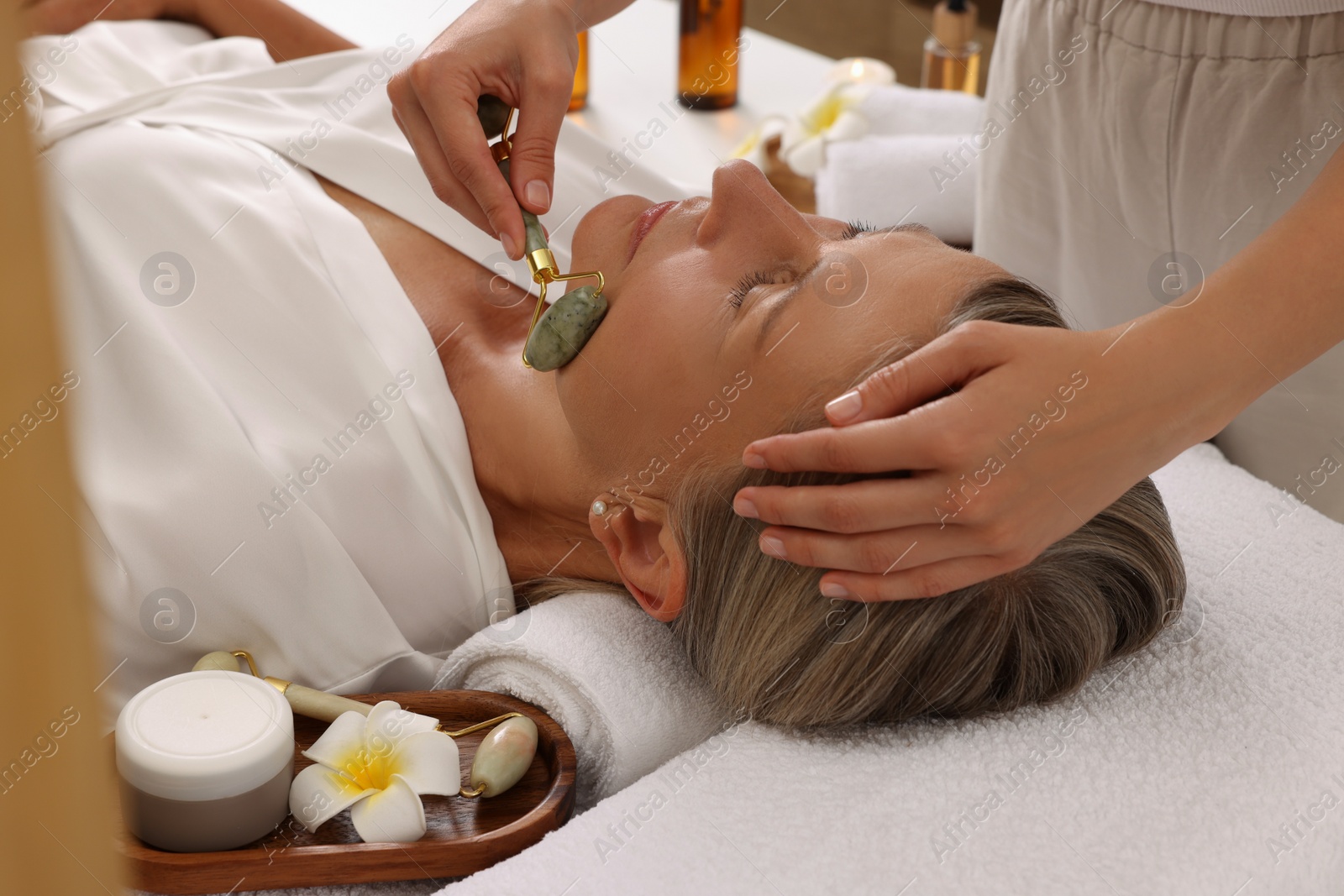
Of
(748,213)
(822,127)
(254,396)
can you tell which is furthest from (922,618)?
(822,127)

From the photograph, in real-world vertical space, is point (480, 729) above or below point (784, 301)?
below

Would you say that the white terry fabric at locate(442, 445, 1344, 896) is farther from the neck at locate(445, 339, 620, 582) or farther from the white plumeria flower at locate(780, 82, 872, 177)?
the white plumeria flower at locate(780, 82, 872, 177)

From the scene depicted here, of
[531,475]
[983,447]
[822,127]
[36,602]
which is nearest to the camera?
[36,602]

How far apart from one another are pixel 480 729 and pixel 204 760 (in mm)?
213

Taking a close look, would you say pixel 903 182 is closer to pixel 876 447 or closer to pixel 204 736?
pixel 876 447

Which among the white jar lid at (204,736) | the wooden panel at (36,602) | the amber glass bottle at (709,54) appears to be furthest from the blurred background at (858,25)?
the wooden panel at (36,602)

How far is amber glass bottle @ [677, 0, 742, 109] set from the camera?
5.72 feet

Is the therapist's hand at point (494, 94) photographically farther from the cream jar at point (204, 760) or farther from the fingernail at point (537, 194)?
the cream jar at point (204, 760)

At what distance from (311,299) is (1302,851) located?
3.00 feet

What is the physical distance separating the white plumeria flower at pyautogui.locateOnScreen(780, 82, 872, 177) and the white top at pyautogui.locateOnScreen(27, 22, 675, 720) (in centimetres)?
51

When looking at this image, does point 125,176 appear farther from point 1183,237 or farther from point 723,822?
point 1183,237

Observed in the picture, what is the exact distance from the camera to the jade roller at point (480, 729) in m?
0.76

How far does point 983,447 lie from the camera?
591mm

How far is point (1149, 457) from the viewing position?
639 mm
